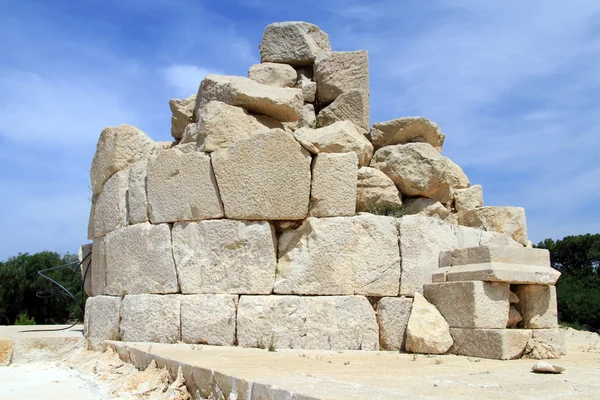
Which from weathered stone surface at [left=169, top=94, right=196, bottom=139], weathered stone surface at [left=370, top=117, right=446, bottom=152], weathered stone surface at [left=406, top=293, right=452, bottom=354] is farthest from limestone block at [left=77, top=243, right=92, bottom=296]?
weathered stone surface at [left=406, top=293, right=452, bottom=354]

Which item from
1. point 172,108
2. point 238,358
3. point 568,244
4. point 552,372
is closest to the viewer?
point 552,372

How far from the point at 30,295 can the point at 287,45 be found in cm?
1452

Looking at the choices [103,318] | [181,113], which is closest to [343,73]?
[181,113]

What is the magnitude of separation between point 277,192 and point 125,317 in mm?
2218

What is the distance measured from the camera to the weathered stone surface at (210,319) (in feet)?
19.1

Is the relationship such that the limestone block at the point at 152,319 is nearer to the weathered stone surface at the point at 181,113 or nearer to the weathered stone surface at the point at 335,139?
the weathered stone surface at the point at 335,139

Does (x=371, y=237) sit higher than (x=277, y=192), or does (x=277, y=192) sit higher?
(x=277, y=192)

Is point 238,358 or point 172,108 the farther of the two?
point 172,108

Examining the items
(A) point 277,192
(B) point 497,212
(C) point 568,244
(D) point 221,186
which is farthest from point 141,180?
(C) point 568,244

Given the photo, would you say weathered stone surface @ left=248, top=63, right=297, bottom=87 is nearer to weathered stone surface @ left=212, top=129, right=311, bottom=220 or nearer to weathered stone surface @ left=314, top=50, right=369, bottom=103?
weathered stone surface @ left=314, top=50, right=369, bottom=103

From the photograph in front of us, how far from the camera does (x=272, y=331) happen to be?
5691 mm

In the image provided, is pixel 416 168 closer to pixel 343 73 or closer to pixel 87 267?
pixel 343 73

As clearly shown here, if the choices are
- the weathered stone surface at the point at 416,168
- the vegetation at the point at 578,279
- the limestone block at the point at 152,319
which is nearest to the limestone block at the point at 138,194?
the limestone block at the point at 152,319

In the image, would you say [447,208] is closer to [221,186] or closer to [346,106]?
[346,106]
